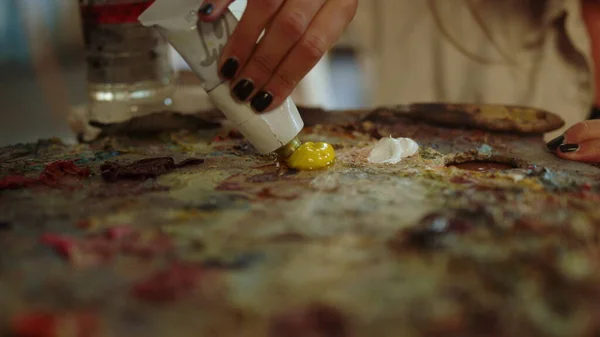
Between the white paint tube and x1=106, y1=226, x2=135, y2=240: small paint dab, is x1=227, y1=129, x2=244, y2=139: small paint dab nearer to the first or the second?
the white paint tube

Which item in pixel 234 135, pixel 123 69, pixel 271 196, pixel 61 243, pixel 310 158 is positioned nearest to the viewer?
pixel 61 243

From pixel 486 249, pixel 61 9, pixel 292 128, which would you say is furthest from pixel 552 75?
pixel 61 9

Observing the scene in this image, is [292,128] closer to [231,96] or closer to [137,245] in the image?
[231,96]

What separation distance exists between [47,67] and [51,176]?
3.17 metres

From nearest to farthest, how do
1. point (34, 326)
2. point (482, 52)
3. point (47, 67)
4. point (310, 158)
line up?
point (34, 326), point (310, 158), point (482, 52), point (47, 67)

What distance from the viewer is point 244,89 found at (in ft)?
2.38

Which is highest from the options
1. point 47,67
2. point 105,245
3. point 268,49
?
point 268,49

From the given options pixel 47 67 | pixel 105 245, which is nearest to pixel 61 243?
pixel 105 245

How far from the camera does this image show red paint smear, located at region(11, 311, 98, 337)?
40 cm

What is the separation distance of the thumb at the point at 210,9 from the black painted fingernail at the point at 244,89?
0.09 meters

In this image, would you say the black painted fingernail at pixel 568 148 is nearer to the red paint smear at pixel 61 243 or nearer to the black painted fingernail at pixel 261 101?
the black painted fingernail at pixel 261 101

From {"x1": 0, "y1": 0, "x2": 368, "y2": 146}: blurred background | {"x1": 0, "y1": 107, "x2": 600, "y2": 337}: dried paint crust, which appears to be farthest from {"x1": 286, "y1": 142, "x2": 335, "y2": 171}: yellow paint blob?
{"x1": 0, "y1": 0, "x2": 368, "y2": 146}: blurred background

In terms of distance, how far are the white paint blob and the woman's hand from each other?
0.21 m

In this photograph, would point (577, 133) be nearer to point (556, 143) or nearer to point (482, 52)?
point (556, 143)
